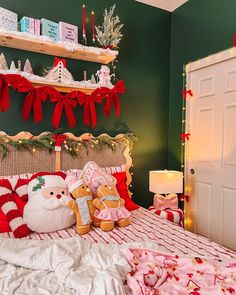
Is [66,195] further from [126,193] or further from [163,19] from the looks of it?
[163,19]

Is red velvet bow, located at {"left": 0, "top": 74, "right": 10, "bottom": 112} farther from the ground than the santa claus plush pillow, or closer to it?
farther from the ground

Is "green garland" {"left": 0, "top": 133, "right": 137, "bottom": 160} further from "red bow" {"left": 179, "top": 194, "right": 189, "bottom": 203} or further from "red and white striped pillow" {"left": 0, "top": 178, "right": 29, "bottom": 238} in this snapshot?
"red bow" {"left": 179, "top": 194, "right": 189, "bottom": 203}

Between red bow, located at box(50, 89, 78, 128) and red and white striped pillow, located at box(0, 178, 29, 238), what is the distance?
2.07ft

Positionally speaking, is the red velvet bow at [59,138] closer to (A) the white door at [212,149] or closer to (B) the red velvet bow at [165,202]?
(B) the red velvet bow at [165,202]

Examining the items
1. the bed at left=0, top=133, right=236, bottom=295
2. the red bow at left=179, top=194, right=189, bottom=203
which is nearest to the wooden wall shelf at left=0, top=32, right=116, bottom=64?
the bed at left=0, top=133, right=236, bottom=295

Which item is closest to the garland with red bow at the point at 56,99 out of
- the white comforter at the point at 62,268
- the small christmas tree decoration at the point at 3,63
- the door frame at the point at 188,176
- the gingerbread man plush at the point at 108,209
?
the small christmas tree decoration at the point at 3,63

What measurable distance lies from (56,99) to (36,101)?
0.17m

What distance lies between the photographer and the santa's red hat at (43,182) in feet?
6.09

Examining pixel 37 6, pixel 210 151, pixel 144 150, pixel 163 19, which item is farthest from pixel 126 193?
pixel 163 19

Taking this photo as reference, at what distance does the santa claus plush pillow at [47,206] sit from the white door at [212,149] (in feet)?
5.02

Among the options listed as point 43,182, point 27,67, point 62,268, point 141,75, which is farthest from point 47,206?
point 141,75

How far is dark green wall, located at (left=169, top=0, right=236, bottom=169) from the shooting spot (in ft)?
8.07

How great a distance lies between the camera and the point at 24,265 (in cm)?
127

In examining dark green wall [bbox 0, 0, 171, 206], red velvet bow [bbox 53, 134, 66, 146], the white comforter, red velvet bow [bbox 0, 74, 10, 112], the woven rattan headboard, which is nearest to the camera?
the white comforter
